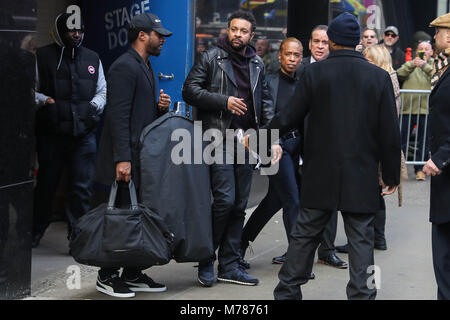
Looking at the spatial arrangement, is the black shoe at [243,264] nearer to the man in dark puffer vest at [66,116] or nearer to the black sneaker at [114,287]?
the black sneaker at [114,287]

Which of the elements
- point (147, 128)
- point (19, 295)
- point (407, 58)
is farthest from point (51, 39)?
point (407, 58)

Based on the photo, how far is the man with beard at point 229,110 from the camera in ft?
18.8

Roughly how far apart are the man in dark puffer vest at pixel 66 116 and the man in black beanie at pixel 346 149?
2.36m

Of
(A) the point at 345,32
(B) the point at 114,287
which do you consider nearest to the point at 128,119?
(B) the point at 114,287

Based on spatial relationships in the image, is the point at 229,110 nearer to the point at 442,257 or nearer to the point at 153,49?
the point at 153,49

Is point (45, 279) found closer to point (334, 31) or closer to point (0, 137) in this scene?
point (0, 137)

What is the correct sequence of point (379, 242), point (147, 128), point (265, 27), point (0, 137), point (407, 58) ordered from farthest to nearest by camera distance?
1. point (407, 58)
2. point (265, 27)
3. point (379, 242)
4. point (147, 128)
5. point (0, 137)

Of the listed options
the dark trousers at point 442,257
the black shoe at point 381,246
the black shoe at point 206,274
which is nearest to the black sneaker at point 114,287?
the black shoe at point 206,274

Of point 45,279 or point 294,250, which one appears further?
point 45,279

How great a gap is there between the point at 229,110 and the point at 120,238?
123 cm

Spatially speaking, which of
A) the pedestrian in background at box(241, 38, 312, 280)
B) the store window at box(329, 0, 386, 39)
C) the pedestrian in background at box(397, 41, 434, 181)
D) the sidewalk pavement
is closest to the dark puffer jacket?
the sidewalk pavement

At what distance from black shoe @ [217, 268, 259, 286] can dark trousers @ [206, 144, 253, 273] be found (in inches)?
1.4
